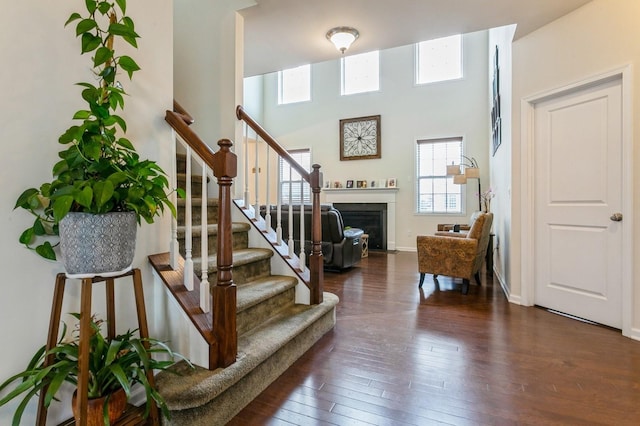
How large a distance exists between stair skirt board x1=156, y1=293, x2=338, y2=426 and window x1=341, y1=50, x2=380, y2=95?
662 centimetres

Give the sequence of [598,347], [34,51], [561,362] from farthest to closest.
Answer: [598,347] < [561,362] < [34,51]

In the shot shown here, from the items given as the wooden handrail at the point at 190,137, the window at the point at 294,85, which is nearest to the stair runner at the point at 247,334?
the wooden handrail at the point at 190,137

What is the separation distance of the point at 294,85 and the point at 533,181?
662 cm

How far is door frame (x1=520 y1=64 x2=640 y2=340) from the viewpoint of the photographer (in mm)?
2424

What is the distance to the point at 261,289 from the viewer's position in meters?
2.19

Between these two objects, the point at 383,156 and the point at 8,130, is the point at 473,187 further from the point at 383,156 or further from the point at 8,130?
the point at 8,130

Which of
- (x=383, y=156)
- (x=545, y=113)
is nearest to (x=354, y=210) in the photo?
(x=383, y=156)

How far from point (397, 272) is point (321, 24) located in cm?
334

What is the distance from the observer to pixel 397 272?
478 centimetres

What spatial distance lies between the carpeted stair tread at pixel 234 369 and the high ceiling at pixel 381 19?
8.52ft

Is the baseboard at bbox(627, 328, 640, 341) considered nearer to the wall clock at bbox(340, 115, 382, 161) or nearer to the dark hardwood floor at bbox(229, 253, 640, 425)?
the dark hardwood floor at bbox(229, 253, 640, 425)

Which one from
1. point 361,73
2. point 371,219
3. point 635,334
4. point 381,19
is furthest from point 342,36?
point 361,73

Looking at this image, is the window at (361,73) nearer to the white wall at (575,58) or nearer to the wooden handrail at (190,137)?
the white wall at (575,58)

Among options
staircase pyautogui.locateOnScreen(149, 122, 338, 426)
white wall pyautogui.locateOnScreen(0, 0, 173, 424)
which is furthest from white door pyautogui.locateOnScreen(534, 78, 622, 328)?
white wall pyautogui.locateOnScreen(0, 0, 173, 424)
